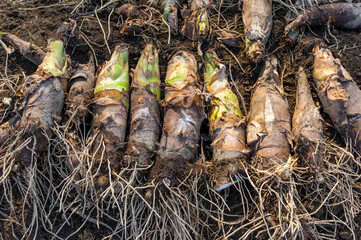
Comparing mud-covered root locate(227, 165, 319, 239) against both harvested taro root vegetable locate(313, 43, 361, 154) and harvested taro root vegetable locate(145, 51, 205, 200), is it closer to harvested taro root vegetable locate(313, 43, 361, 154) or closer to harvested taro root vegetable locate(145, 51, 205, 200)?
harvested taro root vegetable locate(145, 51, 205, 200)

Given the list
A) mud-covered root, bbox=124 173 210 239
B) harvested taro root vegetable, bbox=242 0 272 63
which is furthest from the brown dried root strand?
mud-covered root, bbox=124 173 210 239

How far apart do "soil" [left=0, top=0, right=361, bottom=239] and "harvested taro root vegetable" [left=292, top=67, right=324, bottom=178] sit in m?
0.10

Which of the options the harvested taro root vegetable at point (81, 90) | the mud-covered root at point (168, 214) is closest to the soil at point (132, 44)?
the harvested taro root vegetable at point (81, 90)

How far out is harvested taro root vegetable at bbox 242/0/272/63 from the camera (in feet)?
7.00

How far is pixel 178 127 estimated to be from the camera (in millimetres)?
1811

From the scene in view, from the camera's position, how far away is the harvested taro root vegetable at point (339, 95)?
186 centimetres

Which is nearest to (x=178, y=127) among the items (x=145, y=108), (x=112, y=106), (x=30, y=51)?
(x=145, y=108)

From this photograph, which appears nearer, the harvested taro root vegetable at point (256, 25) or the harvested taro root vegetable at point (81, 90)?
the harvested taro root vegetable at point (81, 90)

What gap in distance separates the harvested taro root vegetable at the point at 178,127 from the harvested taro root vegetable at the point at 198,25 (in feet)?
0.87

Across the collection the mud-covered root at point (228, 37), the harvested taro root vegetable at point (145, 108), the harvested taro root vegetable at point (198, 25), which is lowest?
the harvested taro root vegetable at point (145, 108)

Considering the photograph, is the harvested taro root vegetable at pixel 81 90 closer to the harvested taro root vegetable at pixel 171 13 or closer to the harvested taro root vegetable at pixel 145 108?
the harvested taro root vegetable at pixel 145 108

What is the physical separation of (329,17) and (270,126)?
1.12 meters

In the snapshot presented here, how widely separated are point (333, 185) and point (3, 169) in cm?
187

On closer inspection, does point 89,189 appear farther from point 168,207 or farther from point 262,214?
point 262,214
